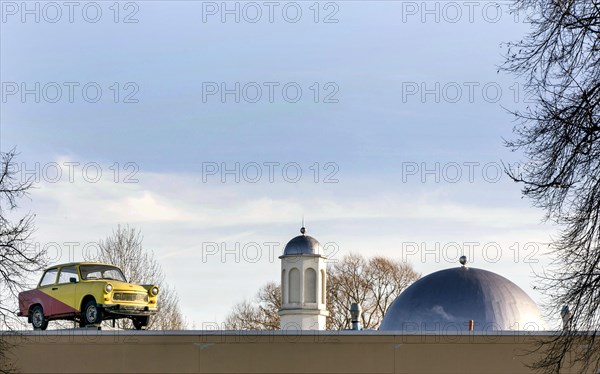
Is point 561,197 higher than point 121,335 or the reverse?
higher

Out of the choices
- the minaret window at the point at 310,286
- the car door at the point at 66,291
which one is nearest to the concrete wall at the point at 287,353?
the car door at the point at 66,291

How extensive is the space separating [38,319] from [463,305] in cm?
1708

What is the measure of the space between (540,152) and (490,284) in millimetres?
24190

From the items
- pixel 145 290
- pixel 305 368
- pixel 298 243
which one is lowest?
pixel 305 368

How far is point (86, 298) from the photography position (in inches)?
1067

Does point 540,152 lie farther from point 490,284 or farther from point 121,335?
point 490,284

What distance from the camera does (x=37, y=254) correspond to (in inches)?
968

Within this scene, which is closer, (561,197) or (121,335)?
(561,197)

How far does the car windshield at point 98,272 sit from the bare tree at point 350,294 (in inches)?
1613

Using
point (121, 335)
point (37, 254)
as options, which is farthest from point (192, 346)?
point (37, 254)

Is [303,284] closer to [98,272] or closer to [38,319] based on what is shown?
[98,272]

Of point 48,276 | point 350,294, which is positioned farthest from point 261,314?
point 48,276

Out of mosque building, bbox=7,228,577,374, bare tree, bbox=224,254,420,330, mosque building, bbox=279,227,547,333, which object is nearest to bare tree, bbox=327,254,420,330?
bare tree, bbox=224,254,420,330

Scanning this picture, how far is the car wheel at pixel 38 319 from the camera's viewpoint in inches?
1101
